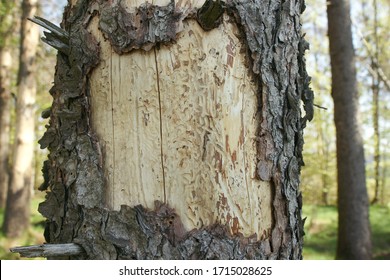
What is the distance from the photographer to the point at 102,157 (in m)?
1.23

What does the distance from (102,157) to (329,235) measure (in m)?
Answer: 7.11

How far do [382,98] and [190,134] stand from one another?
13.3 m

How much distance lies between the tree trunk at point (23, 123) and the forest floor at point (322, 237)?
224mm

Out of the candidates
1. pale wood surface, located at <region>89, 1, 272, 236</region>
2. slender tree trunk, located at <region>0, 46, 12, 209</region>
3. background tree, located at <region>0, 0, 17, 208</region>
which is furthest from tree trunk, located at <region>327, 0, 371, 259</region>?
slender tree trunk, located at <region>0, 46, 12, 209</region>

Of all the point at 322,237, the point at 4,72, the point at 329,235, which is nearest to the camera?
the point at 322,237

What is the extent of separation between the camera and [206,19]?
3.86ft

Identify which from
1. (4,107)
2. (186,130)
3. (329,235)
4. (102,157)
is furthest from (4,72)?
(186,130)

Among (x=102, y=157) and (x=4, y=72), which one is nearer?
(x=102, y=157)

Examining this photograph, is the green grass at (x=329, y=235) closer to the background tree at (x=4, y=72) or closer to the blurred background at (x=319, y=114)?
the blurred background at (x=319, y=114)

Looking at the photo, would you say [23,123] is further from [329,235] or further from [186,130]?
[186,130]

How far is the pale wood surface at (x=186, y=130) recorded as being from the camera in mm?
1172

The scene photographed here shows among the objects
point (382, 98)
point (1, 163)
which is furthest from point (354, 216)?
point (382, 98)

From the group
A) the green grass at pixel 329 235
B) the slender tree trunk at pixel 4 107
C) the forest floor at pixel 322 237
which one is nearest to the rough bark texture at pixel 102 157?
the forest floor at pixel 322 237
